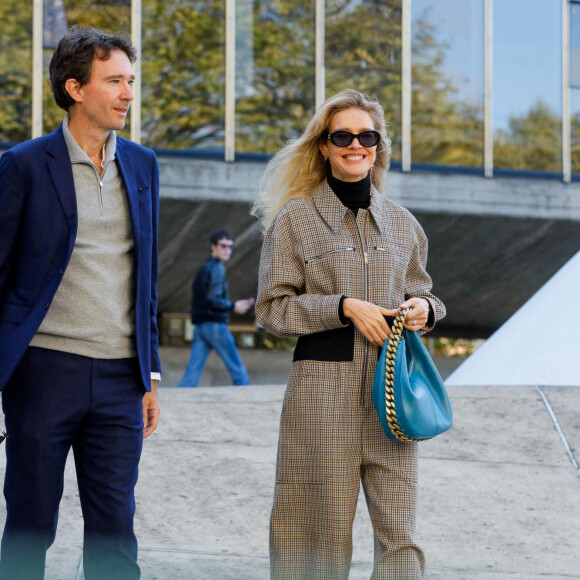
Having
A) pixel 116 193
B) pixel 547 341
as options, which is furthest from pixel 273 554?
pixel 547 341

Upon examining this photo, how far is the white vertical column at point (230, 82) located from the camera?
15.5 meters

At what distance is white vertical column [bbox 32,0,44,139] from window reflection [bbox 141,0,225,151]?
5.24 ft

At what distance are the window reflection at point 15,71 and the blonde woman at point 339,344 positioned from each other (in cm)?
1247

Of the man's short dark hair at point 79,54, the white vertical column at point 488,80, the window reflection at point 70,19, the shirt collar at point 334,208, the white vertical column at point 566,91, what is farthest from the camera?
the white vertical column at point 566,91

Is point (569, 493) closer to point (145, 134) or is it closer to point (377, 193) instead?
point (377, 193)

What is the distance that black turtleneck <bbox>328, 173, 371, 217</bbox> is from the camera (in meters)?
3.25

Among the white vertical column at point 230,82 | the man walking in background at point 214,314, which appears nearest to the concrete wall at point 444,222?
the white vertical column at point 230,82

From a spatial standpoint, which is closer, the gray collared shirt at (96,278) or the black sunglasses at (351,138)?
the gray collared shirt at (96,278)

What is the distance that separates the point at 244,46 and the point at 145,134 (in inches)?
86.5

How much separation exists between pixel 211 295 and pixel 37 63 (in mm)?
7139

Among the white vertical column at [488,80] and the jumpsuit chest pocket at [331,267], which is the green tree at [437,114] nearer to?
the white vertical column at [488,80]

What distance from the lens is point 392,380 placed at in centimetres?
294

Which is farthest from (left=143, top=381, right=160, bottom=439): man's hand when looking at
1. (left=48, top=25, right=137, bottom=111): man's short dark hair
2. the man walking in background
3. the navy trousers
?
the man walking in background

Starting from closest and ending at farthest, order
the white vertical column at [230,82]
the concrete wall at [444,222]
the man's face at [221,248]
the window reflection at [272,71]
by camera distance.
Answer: the man's face at [221,248], the concrete wall at [444,222], the white vertical column at [230,82], the window reflection at [272,71]
